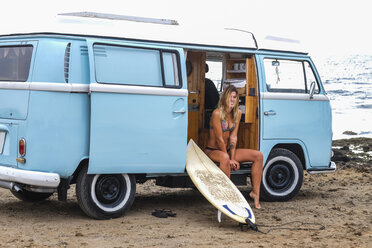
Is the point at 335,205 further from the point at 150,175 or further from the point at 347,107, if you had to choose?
the point at 347,107

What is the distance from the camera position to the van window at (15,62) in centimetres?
782

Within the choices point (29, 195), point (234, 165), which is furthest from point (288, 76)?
point (29, 195)

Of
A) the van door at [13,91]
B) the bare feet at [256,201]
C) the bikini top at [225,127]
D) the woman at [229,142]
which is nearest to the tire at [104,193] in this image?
the van door at [13,91]

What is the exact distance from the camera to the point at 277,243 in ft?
23.5

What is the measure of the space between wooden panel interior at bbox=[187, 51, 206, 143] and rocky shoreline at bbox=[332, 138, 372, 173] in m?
5.37

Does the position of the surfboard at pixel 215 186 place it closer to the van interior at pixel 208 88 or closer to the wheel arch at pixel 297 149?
the van interior at pixel 208 88

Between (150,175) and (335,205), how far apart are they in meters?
2.84

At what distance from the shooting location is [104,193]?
26.8 ft

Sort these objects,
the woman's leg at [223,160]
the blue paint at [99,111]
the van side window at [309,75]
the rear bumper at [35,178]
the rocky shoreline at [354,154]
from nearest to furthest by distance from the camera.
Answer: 1. the rear bumper at [35,178]
2. the blue paint at [99,111]
3. the woman's leg at [223,160]
4. the van side window at [309,75]
5. the rocky shoreline at [354,154]

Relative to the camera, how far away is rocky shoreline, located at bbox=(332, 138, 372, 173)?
49.7ft

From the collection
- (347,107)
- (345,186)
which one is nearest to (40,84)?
(345,186)

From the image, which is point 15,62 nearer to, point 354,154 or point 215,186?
point 215,186

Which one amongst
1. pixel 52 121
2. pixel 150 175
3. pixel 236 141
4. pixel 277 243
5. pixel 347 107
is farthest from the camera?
pixel 347 107

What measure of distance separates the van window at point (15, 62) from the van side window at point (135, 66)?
767mm
